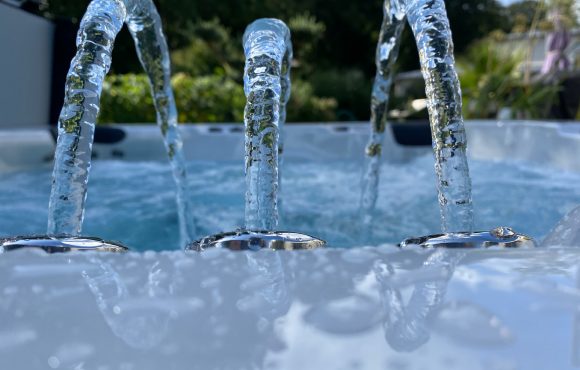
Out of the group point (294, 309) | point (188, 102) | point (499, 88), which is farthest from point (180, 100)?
point (294, 309)

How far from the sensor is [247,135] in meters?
1.21

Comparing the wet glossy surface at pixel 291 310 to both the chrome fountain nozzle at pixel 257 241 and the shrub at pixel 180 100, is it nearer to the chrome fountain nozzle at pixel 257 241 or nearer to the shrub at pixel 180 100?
the chrome fountain nozzle at pixel 257 241

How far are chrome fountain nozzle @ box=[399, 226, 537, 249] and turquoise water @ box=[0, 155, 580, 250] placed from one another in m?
1.36

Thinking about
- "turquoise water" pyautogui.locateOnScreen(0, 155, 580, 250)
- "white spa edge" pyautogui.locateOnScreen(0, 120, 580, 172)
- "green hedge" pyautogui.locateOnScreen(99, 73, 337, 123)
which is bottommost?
"turquoise water" pyautogui.locateOnScreen(0, 155, 580, 250)

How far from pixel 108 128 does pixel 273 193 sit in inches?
126

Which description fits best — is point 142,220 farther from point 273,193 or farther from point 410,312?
point 410,312

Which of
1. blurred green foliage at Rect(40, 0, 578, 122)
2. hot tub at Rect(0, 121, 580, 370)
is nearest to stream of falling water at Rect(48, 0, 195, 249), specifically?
hot tub at Rect(0, 121, 580, 370)

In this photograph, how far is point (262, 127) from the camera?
1.20 m

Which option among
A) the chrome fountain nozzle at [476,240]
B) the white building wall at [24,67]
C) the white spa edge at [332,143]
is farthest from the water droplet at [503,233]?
the white building wall at [24,67]

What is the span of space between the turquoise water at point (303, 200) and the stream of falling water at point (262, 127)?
963 mm

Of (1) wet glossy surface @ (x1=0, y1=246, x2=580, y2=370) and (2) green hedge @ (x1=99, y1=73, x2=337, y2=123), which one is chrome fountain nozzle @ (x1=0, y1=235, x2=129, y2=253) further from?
(2) green hedge @ (x1=99, y1=73, x2=337, y2=123)

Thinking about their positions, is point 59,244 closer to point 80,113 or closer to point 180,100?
point 80,113

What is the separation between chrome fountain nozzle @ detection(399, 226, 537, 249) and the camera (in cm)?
74

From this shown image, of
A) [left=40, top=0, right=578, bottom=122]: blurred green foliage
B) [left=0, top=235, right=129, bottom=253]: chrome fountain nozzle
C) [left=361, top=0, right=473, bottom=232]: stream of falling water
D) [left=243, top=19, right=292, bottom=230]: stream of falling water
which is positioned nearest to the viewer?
[left=0, top=235, right=129, bottom=253]: chrome fountain nozzle
